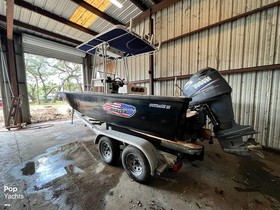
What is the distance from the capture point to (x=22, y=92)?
520cm

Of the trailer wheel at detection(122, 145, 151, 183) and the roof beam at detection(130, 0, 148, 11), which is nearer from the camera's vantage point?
the trailer wheel at detection(122, 145, 151, 183)

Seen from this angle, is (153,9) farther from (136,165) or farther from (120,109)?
(136,165)

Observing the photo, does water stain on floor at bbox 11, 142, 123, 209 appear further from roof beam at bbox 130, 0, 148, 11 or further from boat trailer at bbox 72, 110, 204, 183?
roof beam at bbox 130, 0, 148, 11

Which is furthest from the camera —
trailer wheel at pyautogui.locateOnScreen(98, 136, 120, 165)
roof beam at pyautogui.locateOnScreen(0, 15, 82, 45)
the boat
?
roof beam at pyautogui.locateOnScreen(0, 15, 82, 45)

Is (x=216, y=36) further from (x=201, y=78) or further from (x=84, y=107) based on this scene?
(x=84, y=107)

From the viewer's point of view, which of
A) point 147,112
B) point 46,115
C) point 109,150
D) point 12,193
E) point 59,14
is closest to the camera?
point 12,193

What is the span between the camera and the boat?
5.34 feet

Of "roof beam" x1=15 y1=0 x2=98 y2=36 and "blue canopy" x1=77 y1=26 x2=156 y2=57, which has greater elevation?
"roof beam" x1=15 y1=0 x2=98 y2=36

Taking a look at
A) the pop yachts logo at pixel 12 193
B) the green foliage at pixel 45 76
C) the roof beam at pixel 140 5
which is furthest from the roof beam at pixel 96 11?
the green foliage at pixel 45 76

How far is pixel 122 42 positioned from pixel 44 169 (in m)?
2.60

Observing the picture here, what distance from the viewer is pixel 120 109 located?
2.03 metres

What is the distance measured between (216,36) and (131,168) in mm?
3732

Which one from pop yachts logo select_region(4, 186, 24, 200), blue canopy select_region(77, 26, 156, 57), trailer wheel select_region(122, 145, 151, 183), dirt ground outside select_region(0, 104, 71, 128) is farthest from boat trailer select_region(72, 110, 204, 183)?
dirt ground outside select_region(0, 104, 71, 128)

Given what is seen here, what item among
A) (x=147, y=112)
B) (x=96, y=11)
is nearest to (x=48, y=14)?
(x=96, y=11)
